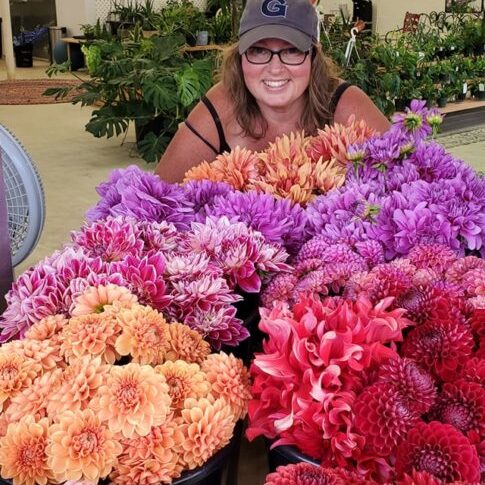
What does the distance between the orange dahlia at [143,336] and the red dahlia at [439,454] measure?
304mm

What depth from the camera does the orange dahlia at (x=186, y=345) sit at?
2.84ft

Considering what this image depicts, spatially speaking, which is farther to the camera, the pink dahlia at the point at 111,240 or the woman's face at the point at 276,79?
the woman's face at the point at 276,79

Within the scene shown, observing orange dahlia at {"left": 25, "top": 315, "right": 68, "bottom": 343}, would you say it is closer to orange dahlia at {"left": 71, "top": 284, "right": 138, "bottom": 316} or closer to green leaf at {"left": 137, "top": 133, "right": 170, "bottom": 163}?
orange dahlia at {"left": 71, "top": 284, "right": 138, "bottom": 316}

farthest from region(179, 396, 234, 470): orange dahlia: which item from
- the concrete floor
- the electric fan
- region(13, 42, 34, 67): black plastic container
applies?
region(13, 42, 34, 67): black plastic container

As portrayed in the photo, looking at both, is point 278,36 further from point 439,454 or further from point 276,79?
point 439,454

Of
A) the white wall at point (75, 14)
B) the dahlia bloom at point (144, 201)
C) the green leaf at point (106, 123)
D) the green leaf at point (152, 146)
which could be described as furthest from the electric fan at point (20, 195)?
the white wall at point (75, 14)

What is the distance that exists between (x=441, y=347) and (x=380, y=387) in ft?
0.36

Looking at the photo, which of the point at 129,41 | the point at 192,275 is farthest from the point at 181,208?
the point at 129,41

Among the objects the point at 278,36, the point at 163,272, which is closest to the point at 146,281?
the point at 163,272

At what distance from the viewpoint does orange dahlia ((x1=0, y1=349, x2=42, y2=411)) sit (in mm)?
799

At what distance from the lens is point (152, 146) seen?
18.6 ft

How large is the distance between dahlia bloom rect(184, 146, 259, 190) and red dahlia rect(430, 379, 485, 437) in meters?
0.72

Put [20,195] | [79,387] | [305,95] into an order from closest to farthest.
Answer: [79,387]
[20,195]
[305,95]

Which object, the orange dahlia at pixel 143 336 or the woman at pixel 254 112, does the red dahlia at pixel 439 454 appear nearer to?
the orange dahlia at pixel 143 336
